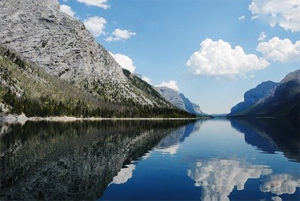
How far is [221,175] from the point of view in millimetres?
36531

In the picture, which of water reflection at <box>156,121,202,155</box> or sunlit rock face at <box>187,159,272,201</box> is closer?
sunlit rock face at <box>187,159,272,201</box>

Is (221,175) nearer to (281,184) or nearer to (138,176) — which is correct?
(281,184)

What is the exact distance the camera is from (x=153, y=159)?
48031 millimetres

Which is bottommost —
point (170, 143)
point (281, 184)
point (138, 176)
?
point (138, 176)

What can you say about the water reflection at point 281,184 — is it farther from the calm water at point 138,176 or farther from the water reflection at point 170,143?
the water reflection at point 170,143

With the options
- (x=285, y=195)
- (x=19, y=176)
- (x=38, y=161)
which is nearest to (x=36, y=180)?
(x=19, y=176)

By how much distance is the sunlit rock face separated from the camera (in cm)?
2881

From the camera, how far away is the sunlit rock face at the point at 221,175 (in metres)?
28.8

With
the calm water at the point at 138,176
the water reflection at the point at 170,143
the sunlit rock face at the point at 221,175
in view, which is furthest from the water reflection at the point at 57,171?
the sunlit rock face at the point at 221,175

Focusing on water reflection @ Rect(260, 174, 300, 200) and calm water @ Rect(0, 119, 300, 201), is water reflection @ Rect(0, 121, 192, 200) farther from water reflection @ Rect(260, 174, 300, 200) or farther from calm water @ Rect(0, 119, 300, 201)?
water reflection @ Rect(260, 174, 300, 200)

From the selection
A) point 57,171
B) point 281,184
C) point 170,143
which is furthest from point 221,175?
point 170,143

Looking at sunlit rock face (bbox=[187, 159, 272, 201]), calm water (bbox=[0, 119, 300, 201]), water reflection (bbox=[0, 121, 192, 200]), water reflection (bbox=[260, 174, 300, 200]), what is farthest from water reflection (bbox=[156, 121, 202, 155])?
water reflection (bbox=[260, 174, 300, 200])

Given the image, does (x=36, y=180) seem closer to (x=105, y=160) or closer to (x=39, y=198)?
(x=39, y=198)

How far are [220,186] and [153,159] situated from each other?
18.4m
